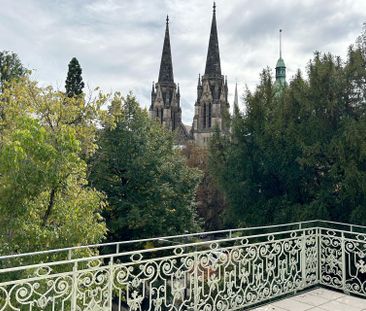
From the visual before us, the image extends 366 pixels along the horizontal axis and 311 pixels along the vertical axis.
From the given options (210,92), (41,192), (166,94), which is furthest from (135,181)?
(166,94)

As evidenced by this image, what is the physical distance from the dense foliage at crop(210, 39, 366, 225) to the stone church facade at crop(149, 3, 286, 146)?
30.4 m

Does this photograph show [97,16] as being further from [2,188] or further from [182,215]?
[182,215]

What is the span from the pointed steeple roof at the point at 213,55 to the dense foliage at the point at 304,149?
114 ft

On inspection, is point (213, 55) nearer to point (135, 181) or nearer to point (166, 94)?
point (166, 94)

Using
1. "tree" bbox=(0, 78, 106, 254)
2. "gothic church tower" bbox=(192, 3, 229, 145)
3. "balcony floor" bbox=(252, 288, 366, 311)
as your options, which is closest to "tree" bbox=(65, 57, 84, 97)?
"tree" bbox=(0, 78, 106, 254)

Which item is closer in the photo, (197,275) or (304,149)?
(197,275)

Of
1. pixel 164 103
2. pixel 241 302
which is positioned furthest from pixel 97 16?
pixel 164 103

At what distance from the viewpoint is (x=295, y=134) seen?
1016cm

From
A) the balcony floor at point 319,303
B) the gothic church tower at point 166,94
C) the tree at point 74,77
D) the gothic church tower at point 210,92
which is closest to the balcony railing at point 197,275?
the balcony floor at point 319,303

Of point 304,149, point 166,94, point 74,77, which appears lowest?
point 304,149

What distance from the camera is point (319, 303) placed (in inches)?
184

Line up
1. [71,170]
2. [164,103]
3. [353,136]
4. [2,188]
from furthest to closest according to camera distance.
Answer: [164,103], [353,136], [71,170], [2,188]

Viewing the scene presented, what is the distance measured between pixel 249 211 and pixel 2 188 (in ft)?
25.6

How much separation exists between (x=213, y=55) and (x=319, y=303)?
43991 millimetres
